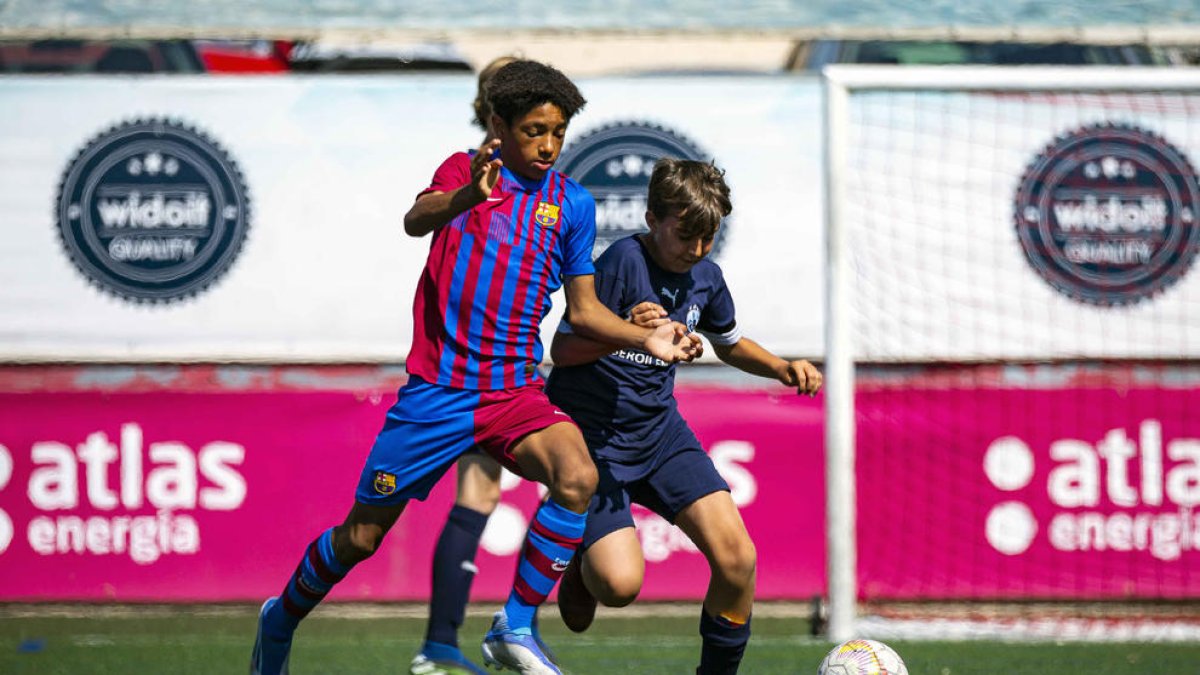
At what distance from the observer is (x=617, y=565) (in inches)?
169

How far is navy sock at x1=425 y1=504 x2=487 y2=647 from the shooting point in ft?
15.1

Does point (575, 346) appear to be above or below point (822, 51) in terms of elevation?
below

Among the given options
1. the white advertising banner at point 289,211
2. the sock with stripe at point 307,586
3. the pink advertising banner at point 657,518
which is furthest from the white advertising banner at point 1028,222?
the sock with stripe at point 307,586

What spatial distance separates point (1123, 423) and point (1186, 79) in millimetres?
1413

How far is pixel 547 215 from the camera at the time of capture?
4160mm

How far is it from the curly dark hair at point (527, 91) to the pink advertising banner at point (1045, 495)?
9.68 ft

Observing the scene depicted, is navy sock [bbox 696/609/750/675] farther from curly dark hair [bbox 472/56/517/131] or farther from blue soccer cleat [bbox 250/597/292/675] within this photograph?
curly dark hair [bbox 472/56/517/131]

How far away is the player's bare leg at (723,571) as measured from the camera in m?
4.27

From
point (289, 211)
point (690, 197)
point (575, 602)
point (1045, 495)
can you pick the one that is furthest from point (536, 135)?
point (1045, 495)

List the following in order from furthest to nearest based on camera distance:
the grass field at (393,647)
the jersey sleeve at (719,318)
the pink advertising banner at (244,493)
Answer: the pink advertising banner at (244,493) < the grass field at (393,647) < the jersey sleeve at (719,318)

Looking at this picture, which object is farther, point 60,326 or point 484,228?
point 60,326

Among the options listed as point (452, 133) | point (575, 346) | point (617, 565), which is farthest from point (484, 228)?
point (452, 133)

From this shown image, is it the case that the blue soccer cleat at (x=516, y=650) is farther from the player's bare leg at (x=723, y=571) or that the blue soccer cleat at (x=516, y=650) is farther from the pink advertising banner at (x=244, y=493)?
the pink advertising banner at (x=244, y=493)

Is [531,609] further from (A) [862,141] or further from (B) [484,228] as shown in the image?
(A) [862,141]
